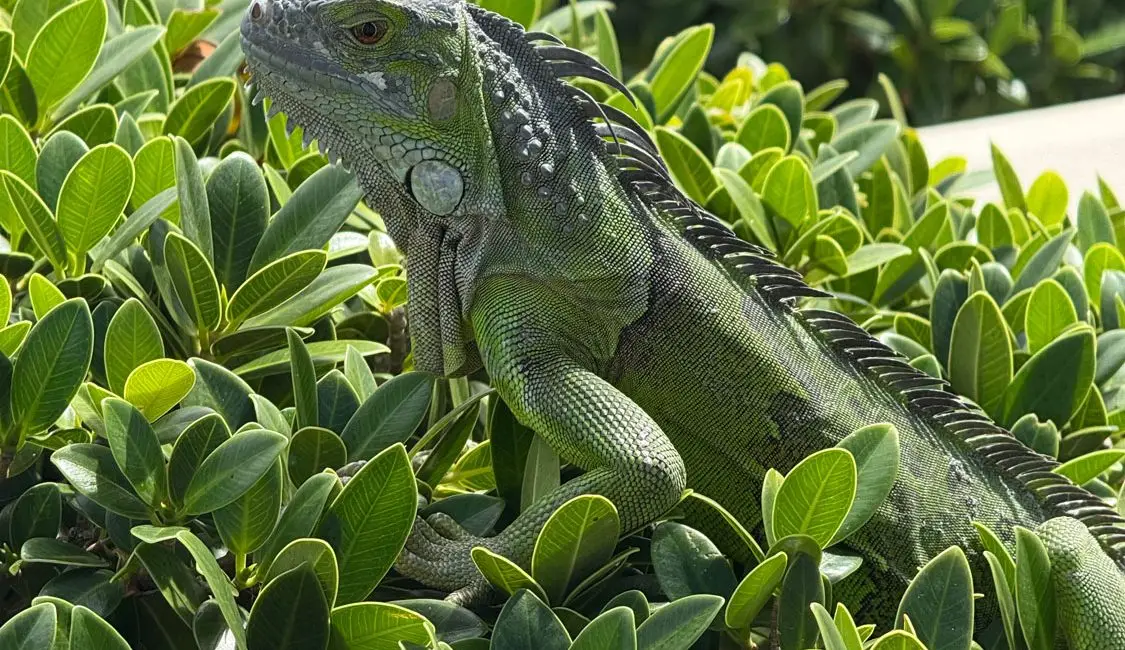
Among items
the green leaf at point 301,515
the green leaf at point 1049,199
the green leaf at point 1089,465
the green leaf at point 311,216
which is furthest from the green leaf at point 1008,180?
the green leaf at point 301,515

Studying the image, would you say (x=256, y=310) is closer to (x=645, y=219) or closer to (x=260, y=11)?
(x=260, y=11)

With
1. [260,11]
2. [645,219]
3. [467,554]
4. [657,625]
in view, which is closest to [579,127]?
[645,219]

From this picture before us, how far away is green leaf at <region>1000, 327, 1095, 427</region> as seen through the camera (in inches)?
104

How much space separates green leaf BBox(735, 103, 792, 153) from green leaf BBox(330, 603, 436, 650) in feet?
6.42

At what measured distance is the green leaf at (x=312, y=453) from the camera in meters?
2.01

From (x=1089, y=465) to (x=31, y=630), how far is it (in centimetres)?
197

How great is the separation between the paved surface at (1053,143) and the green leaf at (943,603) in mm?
2994

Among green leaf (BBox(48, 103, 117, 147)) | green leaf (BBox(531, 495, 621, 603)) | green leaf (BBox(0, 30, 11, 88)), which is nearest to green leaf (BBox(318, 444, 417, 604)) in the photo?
green leaf (BBox(531, 495, 621, 603))

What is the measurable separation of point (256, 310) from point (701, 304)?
0.83m

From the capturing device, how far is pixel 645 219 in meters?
2.48

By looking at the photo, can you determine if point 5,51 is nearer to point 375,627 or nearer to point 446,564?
point 446,564

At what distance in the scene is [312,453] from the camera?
6.66ft

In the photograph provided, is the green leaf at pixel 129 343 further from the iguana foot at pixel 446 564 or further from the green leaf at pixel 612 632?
the green leaf at pixel 612 632

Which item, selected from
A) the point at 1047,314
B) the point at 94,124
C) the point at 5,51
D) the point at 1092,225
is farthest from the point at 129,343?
the point at 1092,225
